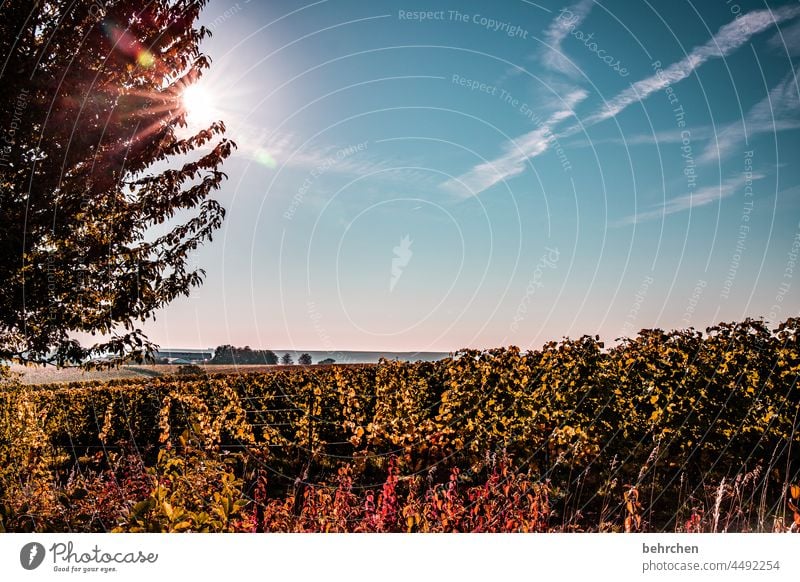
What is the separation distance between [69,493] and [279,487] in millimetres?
6344

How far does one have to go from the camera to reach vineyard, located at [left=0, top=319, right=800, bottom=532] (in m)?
6.14

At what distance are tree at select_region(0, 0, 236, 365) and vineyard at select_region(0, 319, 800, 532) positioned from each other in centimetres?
183

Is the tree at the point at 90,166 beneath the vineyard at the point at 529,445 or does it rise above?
above

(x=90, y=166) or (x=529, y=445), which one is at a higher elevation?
(x=90, y=166)

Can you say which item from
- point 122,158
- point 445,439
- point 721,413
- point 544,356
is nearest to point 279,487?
point 445,439

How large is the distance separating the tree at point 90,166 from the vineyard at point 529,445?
183 centimetres

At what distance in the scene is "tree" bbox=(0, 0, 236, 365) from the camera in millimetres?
6832

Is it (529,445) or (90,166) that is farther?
(529,445)

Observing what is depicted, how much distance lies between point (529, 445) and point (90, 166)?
8154 millimetres

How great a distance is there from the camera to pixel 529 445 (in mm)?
9508

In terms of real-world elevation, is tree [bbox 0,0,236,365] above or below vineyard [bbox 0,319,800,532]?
above

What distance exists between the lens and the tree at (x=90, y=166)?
6832 millimetres
